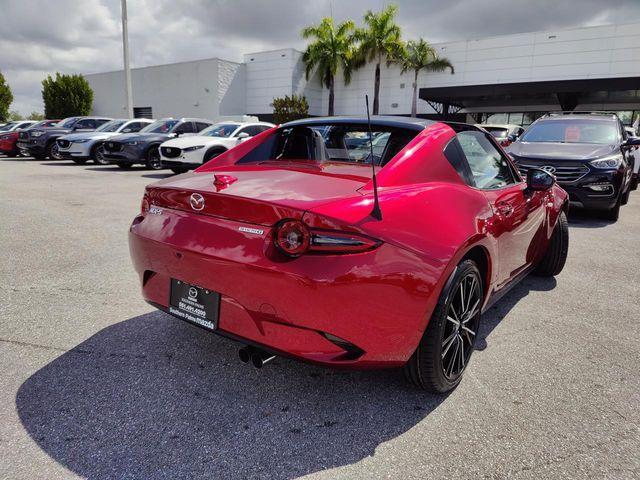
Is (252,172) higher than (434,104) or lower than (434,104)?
lower

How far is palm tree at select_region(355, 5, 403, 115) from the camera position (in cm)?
3359

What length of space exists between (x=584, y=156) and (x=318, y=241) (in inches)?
277

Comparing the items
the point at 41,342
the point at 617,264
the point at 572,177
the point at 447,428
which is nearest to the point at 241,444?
the point at 447,428

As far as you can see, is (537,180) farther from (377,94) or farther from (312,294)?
(377,94)

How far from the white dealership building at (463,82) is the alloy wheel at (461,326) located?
100 ft

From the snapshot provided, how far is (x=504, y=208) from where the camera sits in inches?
119

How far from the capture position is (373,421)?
7.55 feet

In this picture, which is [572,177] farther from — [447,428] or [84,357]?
[84,357]

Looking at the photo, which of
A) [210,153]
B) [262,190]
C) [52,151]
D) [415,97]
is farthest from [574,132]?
[415,97]

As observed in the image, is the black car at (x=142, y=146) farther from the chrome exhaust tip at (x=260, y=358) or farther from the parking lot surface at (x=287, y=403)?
the chrome exhaust tip at (x=260, y=358)

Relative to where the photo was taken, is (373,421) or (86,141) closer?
(373,421)

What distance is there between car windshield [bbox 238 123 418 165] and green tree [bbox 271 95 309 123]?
33.8m

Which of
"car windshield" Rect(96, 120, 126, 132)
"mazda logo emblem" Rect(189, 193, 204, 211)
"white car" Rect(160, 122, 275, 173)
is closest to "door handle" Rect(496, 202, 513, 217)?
"mazda logo emblem" Rect(189, 193, 204, 211)

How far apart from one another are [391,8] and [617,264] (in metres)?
32.6
